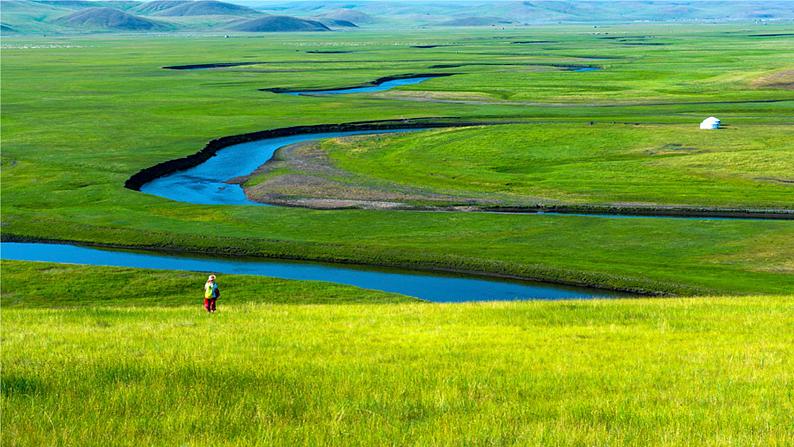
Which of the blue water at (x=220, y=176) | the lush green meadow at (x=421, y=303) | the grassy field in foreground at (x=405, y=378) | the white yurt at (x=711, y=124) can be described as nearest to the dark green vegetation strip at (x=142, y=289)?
the lush green meadow at (x=421, y=303)

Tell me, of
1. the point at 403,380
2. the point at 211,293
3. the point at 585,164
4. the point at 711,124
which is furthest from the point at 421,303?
the point at 711,124

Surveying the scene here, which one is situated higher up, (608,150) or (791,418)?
(791,418)

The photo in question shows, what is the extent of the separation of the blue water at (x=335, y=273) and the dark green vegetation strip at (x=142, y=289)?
3.53m

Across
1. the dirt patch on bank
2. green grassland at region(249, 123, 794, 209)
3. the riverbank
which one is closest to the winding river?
the riverbank

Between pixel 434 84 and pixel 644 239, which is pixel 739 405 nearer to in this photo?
pixel 644 239

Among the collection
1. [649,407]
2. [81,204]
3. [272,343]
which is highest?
[649,407]

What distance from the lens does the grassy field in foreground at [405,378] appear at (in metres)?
13.2

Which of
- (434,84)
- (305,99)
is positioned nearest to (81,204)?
(305,99)

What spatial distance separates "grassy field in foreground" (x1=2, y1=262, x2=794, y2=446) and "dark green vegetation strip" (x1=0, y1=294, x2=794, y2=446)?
0.05 metres

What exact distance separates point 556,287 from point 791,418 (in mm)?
36707

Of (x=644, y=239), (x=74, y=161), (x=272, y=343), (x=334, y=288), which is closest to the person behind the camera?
(x=272, y=343)

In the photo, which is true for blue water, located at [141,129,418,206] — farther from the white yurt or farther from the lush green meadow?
the white yurt

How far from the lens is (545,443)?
12641mm

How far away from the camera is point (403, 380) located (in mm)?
17172
